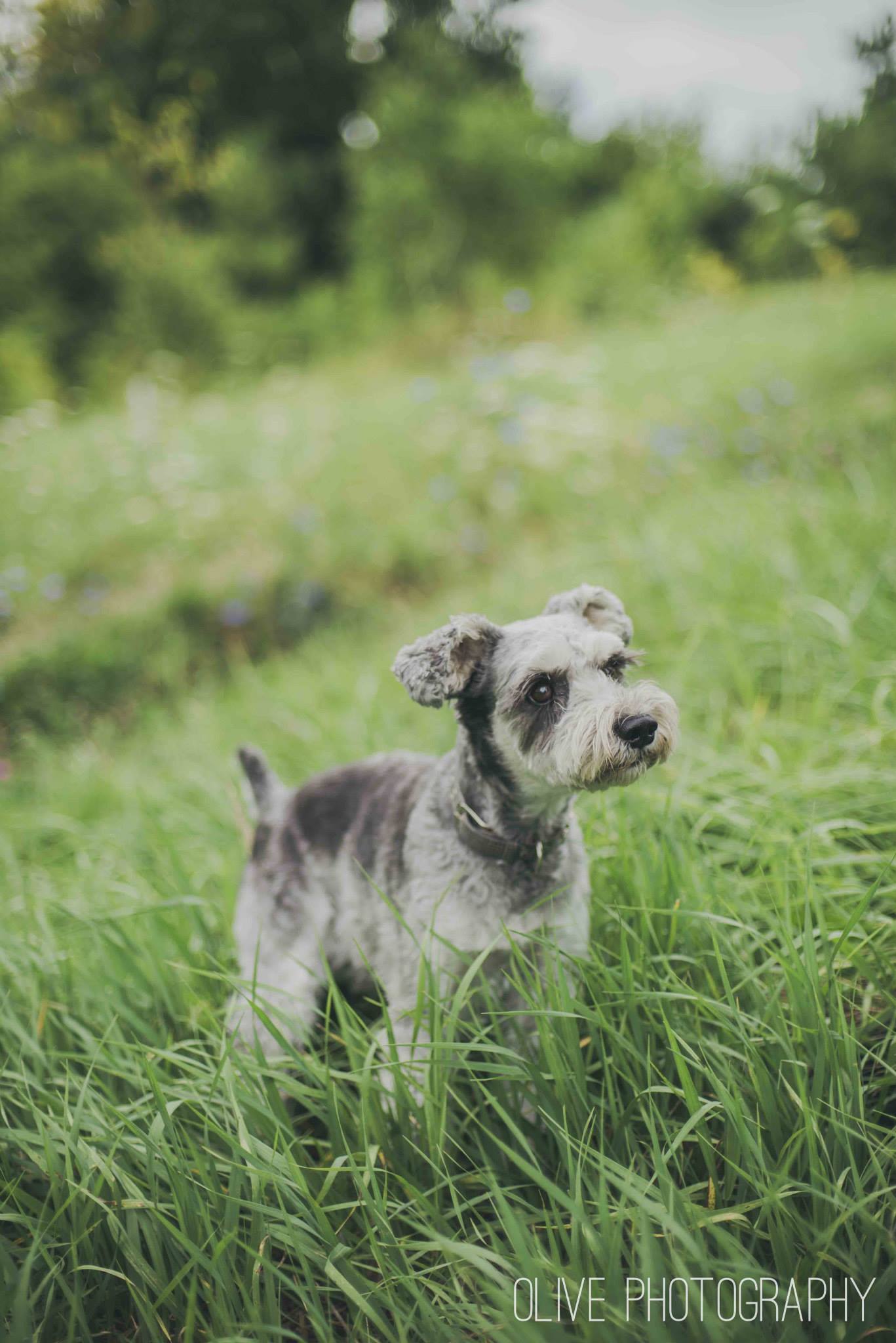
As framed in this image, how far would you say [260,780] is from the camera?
287cm

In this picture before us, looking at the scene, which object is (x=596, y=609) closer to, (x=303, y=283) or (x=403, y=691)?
(x=403, y=691)

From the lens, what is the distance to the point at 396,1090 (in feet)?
6.31

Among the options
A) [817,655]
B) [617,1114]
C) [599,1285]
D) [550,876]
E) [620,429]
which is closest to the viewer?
[599,1285]

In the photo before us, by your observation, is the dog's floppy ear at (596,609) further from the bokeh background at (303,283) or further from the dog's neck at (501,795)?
the bokeh background at (303,283)

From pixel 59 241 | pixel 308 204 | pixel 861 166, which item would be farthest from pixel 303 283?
pixel 861 166

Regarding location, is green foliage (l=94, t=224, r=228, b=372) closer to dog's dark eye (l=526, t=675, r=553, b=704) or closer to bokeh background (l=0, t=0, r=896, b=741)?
bokeh background (l=0, t=0, r=896, b=741)

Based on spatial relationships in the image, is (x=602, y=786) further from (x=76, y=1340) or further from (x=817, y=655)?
(x=817, y=655)

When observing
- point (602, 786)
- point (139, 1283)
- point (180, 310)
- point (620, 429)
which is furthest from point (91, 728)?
point (180, 310)

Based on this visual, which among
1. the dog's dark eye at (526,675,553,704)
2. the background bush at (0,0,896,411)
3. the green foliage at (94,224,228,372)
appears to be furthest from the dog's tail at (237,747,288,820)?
the green foliage at (94,224,228,372)

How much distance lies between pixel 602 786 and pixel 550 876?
1.33 feet

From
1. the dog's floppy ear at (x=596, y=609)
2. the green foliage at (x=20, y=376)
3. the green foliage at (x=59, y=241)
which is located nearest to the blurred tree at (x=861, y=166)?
the dog's floppy ear at (x=596, y=609)

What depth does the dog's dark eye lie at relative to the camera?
6.82 feet

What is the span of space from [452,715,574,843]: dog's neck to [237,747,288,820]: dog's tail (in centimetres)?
97

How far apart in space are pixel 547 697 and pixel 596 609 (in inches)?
21.4
